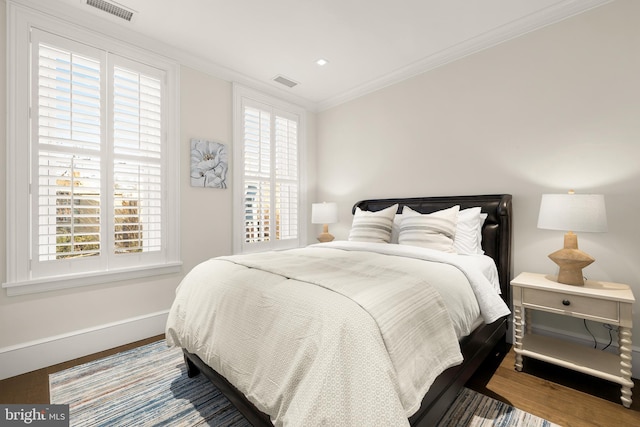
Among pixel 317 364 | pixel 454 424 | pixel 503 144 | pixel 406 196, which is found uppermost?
pixel 503 144

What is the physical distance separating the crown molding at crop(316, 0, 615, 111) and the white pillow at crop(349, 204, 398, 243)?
1601mm

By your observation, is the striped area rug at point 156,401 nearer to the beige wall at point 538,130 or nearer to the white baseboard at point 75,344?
the white baseboard at point 75,344

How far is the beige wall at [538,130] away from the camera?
2129 millimetres

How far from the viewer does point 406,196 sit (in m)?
3.43

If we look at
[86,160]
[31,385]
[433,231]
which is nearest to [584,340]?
[433,231]

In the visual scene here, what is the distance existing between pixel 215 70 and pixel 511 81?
3.03 m

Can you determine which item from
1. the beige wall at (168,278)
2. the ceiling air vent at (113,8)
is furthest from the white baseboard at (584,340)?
the ceiling air vent at (113,8)

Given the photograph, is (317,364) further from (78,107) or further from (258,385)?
(78,107)

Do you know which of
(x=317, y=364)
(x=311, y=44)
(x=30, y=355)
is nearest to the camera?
(x=317, y=364)

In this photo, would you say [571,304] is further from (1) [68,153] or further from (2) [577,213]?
(1) [68,153]

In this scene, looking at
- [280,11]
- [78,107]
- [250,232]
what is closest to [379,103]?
[280,11]

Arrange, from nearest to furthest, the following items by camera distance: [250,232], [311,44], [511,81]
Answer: [511,81] < [311,44] < [250,232]

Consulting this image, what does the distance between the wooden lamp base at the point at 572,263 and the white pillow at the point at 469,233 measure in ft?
1.79

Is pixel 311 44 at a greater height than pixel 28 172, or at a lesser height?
greater
